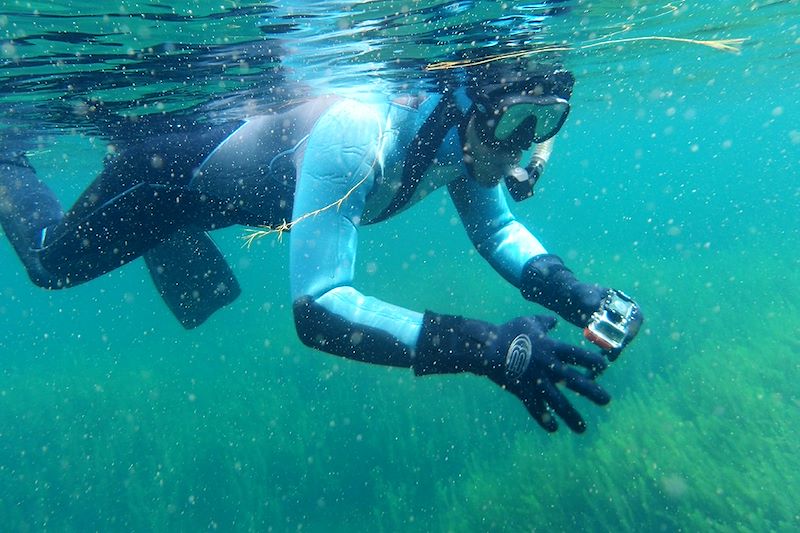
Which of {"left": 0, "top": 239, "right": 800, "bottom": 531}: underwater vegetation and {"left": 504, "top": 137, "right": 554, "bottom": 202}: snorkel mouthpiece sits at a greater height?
{"left": 504, "top": 137, "right": 554, "bottom": 202}: snorkel mouthpiece

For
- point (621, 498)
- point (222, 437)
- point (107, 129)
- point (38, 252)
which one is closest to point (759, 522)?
point (621, 498)

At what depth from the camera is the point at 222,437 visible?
11.9m

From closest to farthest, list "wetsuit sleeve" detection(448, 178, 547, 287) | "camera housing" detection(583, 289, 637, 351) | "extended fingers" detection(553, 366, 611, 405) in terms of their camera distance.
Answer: "extended fingers" detection(553, 366, 611, 405) → "camera housing" detection(583, 289, 637, 351) → "wetsuit sleeve" detection(448, 178, 547, 287)

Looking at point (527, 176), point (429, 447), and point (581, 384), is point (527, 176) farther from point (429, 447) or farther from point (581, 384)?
point (429, 447)

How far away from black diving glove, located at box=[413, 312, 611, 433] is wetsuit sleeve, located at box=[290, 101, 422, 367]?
0.14 metres

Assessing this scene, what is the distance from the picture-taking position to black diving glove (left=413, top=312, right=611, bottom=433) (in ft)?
7.19

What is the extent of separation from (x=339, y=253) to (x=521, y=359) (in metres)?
1.23

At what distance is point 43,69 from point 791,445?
571 inches

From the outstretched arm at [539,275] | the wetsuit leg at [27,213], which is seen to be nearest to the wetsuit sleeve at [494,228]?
the outstretched arm at [539,275]

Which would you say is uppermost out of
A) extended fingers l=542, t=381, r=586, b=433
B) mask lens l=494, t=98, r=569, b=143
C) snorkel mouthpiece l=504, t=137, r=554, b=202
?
mask lens l=494, t=98, r=569, b=143

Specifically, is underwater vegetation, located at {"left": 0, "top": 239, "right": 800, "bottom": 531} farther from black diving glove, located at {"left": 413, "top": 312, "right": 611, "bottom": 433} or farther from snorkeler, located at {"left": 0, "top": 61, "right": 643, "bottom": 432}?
black diving glove, located at {"left": 413, "top": 312, "right": 611, "bottom": 433}

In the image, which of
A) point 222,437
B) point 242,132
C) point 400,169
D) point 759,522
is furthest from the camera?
point 222,437

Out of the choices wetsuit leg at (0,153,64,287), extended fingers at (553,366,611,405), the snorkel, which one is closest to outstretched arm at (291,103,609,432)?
extended fingers at (553,366,611,405)

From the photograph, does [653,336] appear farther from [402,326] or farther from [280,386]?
[402,326]
